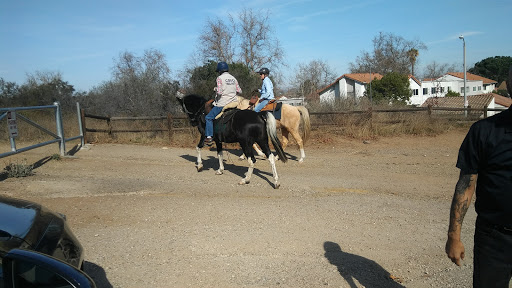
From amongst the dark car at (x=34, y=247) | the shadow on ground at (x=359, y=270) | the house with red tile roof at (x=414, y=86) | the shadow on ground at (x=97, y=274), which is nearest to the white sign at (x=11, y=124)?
the shadow on ground at (x=97, y=274)

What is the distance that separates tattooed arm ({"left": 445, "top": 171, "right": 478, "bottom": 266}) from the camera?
3.01 m

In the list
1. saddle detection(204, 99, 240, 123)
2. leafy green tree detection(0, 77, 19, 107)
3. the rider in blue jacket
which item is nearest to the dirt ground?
saddle detection(204, 99, 240, 123)

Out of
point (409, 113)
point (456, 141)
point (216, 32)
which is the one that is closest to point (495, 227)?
point (456, 141)

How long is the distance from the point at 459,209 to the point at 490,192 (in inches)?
10.6

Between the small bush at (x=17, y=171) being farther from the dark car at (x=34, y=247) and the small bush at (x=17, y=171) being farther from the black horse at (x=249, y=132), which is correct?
the dark car at (x=34, y=247)

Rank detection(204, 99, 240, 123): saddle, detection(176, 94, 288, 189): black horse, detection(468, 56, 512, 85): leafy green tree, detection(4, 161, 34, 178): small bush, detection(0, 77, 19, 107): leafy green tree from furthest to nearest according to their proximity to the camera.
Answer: detection(468, 56, 512, 85): leafy green tree, detection(0, 77, 19, 107): leafy green tree, detection(204, 99, 240, 123): saddle, detection(176, 94, 288, 189): black horse, detection(4, 161, 34, 178): small bush

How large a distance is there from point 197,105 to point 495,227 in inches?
356

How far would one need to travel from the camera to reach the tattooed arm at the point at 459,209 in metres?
3.01

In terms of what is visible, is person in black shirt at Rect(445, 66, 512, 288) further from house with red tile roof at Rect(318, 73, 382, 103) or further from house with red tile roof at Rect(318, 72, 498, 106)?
house with red tile roof at Rect(318, 73, 382, 103)

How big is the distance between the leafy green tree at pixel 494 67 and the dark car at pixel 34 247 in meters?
115

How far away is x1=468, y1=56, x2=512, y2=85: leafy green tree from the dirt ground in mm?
106557

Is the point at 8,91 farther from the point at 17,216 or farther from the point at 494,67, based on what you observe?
the point at 494,67

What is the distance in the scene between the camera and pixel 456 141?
17766mm

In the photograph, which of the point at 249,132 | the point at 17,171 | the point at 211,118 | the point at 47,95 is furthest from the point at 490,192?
the point at 47,95
